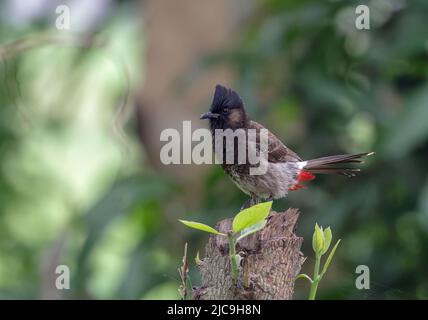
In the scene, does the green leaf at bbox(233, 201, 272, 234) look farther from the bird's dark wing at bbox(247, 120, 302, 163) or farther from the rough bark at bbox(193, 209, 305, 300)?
the bird's dark wing at bbox(247, 120, 302, 163)

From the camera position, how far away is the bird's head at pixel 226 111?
1934 mm

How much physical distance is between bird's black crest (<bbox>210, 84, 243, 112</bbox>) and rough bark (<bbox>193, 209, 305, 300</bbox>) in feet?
1.23

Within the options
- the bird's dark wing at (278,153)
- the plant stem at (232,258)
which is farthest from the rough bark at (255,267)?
the bird's dark wing at (278,153)

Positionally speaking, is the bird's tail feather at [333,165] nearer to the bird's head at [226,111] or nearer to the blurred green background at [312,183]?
the bird's head at [226,111]

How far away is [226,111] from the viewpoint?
1975 millimetres

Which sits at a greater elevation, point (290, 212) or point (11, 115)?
point (11, 115)

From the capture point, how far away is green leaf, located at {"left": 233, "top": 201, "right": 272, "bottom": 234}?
1408 mm

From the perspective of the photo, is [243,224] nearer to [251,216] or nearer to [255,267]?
[251,216]

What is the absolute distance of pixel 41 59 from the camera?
5.88 m

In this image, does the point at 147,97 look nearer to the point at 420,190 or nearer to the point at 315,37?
the point at 315,37

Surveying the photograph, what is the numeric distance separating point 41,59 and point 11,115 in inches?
22.4

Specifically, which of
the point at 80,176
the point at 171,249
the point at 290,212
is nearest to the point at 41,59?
the point at 80,176

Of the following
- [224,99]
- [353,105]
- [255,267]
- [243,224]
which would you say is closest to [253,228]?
[243,224]

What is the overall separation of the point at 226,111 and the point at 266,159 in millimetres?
353
